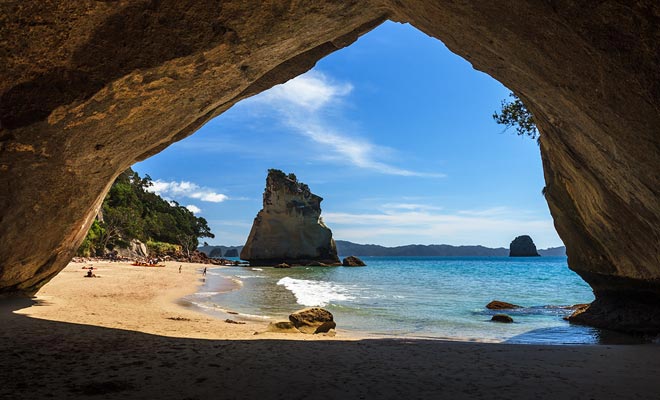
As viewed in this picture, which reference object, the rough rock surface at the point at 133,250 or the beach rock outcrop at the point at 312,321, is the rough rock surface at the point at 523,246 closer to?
the rough rock surface at the point at 133,250

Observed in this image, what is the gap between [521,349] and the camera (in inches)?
284

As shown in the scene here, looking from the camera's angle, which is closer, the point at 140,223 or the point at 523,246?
the point at 140,223

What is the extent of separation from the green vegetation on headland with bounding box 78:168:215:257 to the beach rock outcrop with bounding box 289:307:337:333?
37216 mm

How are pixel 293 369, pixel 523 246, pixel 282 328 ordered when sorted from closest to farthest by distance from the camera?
1. pixel 293 369
2. pixel 282 328
3. pixel 523 246

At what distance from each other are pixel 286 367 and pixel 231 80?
5.55 meters

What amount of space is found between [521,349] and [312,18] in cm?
710

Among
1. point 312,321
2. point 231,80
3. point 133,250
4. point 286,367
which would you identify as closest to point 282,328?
point 312,321

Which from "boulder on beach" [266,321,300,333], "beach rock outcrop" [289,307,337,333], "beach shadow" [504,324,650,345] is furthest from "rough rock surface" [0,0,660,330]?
"beach rock outcrop" [289,307,337,333]

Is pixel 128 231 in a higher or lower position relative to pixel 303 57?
lower

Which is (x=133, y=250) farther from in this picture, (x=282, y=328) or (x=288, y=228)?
(x=282, y=328)

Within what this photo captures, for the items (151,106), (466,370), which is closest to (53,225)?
(151,106)

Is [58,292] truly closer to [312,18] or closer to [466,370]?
[312,18]

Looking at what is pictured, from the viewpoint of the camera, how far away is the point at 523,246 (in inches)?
6250

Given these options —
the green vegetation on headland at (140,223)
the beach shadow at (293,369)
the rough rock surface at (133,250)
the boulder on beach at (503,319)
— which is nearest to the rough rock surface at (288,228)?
the green vegetation on headland at (140,223)
